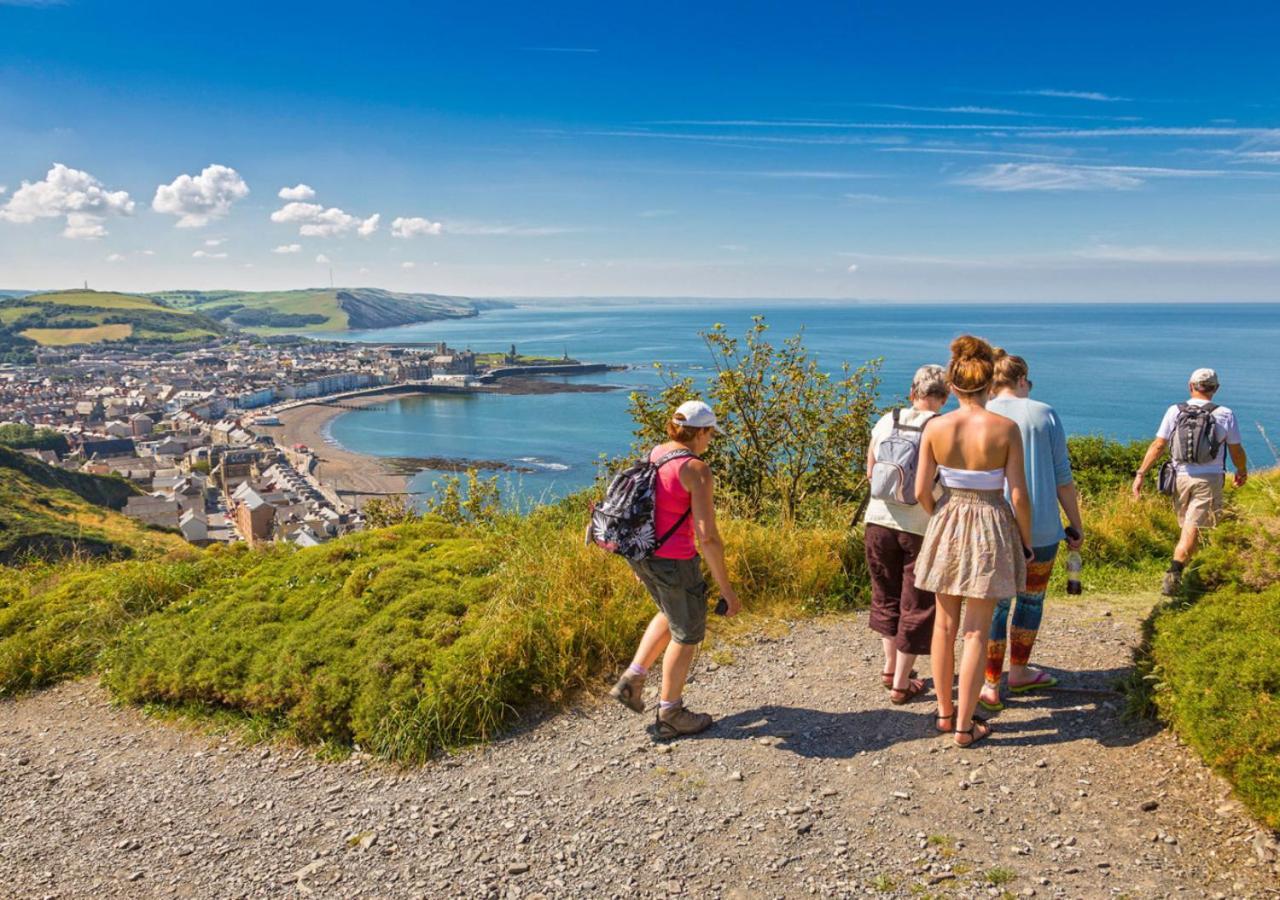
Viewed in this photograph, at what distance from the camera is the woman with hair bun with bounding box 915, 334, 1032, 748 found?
3713 mm

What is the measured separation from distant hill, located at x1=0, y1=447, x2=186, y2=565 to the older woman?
28.5 metres

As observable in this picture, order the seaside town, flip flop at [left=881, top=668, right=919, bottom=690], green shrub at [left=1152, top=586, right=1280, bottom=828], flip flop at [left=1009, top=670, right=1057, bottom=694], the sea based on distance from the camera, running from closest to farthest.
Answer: green shrub at [left=1152, top=586, right=1280, bottom=828] → flip flop at [left=1009, top=670, right=1057, bottom=694] → flip flop at [left=881, top=668, right=919, bottom=690] → the seaside town → the sea

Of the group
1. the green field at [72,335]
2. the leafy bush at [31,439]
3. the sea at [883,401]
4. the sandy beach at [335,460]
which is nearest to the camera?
the sea at [883,401]

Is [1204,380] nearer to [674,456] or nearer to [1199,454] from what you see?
[1199,454]

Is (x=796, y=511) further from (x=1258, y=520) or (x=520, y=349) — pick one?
(x=520, y=349)

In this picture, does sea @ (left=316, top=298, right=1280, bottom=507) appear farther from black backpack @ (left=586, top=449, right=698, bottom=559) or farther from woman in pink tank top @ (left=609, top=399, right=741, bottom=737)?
black backpack @ (left=586, top=449, right=698, bottom=559)

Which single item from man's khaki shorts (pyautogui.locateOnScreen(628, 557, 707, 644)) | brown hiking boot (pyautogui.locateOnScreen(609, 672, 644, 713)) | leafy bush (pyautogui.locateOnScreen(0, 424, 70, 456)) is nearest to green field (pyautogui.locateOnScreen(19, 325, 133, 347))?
leafy bush (pyautogui.locateOnScreen(0, 424, 70, 456))

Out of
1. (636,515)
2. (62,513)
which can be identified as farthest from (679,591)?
(62,513)

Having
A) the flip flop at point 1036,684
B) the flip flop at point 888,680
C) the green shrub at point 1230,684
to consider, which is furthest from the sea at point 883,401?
the green shrub at point 1230,684

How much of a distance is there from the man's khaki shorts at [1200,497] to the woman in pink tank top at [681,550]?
4171 millimetres

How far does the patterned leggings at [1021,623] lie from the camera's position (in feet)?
13.9

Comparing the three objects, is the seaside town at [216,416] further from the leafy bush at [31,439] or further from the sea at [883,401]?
the sea at [883,401]

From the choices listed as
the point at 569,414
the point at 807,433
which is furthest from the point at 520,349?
the point at 807,433

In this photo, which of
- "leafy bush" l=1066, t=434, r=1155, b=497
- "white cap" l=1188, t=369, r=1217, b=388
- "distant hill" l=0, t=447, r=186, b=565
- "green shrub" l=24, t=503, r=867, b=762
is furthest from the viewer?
"distant hill" l=0, t=447, r=186, b=565
